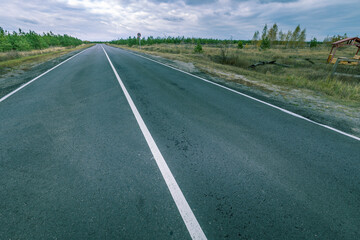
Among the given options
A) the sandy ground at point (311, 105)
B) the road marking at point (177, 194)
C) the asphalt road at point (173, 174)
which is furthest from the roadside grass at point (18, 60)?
the sandy ground at point (311, 105)

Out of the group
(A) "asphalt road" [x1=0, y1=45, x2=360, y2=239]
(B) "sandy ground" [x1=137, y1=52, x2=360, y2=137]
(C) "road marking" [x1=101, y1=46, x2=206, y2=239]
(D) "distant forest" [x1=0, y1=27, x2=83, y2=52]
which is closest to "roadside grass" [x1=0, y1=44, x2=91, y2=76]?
(A) "asphalt road" [x1=0, y1=45, x2=360, y2=239]

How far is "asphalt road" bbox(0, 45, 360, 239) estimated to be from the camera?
1833mm

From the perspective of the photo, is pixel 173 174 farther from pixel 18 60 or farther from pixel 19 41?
pixel 19 41

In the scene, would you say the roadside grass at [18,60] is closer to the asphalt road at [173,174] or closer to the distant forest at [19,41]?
the asphalt road at [173,174]

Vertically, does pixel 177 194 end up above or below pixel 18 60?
below

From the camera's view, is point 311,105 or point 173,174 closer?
point 173,174

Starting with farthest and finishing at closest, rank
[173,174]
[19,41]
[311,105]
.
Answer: [19,41]
[311,105]
[173,174]

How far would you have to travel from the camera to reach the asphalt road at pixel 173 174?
6.01 ft

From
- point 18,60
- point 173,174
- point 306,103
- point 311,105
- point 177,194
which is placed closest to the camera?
point 177,194

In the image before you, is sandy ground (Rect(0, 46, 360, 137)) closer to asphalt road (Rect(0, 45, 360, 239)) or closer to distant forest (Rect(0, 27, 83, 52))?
asphalt road (Rect(0, 45, 360, 239))

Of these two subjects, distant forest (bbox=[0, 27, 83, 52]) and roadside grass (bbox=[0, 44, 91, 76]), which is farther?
distant forest (bbox=[0, 27, 83, 52])

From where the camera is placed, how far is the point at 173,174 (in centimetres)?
255

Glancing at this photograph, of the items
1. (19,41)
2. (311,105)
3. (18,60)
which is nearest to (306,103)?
(311,105)

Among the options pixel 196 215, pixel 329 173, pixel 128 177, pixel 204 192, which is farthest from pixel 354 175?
pixel 128 177
